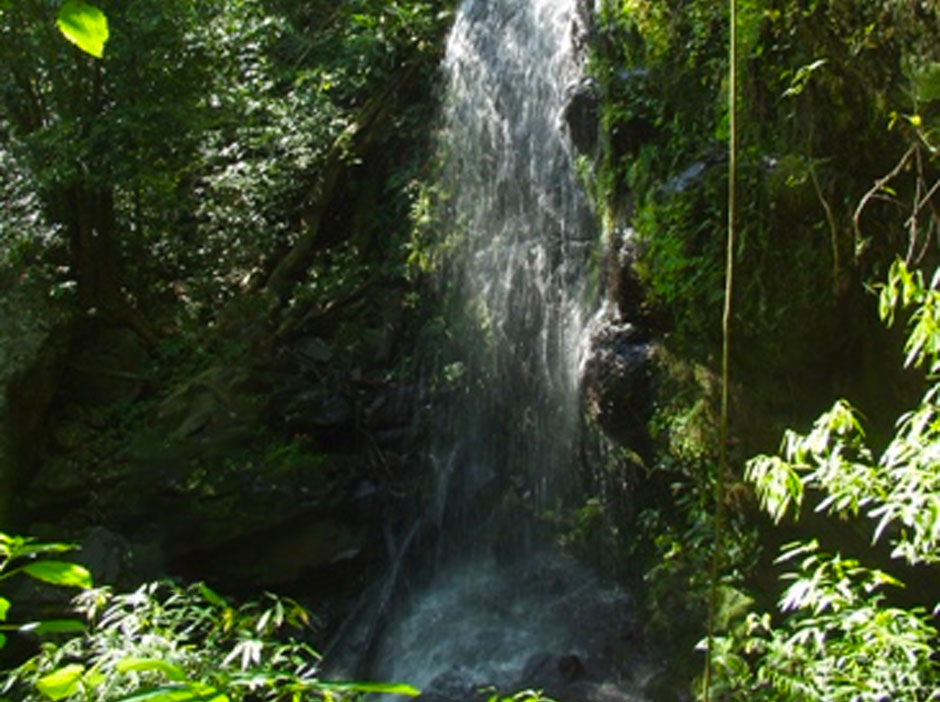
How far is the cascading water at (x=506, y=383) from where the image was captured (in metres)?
6.61

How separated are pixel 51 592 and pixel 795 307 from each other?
5.45 m

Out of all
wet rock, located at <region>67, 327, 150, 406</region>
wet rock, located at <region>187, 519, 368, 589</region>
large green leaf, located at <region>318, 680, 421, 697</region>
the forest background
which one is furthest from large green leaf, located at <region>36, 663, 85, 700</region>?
wet rock, located at <region>67, 327, 150, 406</region>

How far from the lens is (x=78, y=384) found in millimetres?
8375

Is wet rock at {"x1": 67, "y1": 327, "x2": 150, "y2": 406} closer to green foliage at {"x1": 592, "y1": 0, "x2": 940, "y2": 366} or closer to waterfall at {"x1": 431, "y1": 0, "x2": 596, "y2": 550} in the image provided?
waterfall at {"x1": 431, "y1": 0, "x2": 596, "y2": 550}

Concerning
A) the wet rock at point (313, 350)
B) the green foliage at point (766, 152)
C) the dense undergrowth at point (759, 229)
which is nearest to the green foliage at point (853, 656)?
the dense undergrowth at point (759, 229)

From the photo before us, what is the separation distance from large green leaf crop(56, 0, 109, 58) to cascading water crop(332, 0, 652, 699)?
5528 mm

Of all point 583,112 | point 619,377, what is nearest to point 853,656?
point 619,377

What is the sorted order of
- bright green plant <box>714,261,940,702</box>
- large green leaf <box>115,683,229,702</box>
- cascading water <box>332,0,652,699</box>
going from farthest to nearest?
1. cascading water <box>332,0,652,699</box>
2. bright green plant <box>714,261,940,702</box>
3. large green leaf <box>115,683,229,702</box>

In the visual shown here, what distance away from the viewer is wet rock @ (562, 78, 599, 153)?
641 cm

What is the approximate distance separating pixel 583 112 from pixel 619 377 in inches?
75.3

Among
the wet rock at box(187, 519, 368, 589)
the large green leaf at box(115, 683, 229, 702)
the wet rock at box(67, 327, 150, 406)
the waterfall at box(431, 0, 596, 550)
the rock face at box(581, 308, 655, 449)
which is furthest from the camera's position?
the wet rock at box(67, 327, 150, 406)

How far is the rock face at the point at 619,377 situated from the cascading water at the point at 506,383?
655 mm

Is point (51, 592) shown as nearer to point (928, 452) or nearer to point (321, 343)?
point (321, 343)

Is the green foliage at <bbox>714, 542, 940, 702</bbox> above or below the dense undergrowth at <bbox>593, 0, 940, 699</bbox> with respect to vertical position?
below
